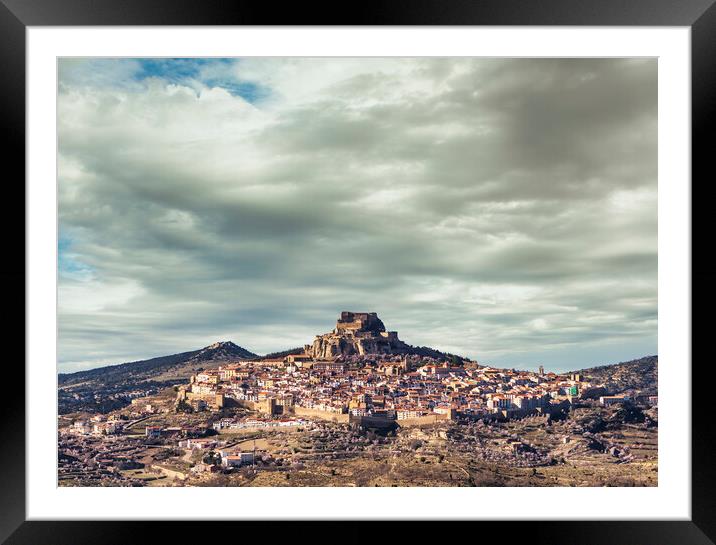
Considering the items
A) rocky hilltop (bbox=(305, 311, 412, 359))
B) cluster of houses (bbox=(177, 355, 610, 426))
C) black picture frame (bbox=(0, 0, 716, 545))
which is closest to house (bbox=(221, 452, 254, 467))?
cluster of houses (bbox=(177, 355, 610, 426))

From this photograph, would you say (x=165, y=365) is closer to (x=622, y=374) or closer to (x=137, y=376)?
(x=137, y=376)

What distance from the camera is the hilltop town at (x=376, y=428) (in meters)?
7.58

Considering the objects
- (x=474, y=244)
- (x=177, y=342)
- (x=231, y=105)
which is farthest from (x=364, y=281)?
(x=231, y=105)

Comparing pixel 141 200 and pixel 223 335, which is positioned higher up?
pixel 141 200

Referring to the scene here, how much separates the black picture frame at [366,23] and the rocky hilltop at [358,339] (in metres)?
7.03

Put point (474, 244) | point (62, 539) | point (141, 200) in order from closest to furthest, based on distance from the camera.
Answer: point (62, 539)
point (141, 200)
point (474, 244)

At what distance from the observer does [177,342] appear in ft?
26.7

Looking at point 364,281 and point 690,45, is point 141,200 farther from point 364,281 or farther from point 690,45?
point 690,45

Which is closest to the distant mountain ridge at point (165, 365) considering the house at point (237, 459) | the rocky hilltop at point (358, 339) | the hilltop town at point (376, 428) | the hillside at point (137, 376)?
the hillside at point (137, 376)

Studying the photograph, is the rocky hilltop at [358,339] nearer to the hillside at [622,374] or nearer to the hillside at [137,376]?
the hillside at [137,376]

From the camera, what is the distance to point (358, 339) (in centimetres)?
Result: 966

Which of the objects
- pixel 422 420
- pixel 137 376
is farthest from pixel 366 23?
pixel 422 420

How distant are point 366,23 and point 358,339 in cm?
823

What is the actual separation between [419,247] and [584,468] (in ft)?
15.4
